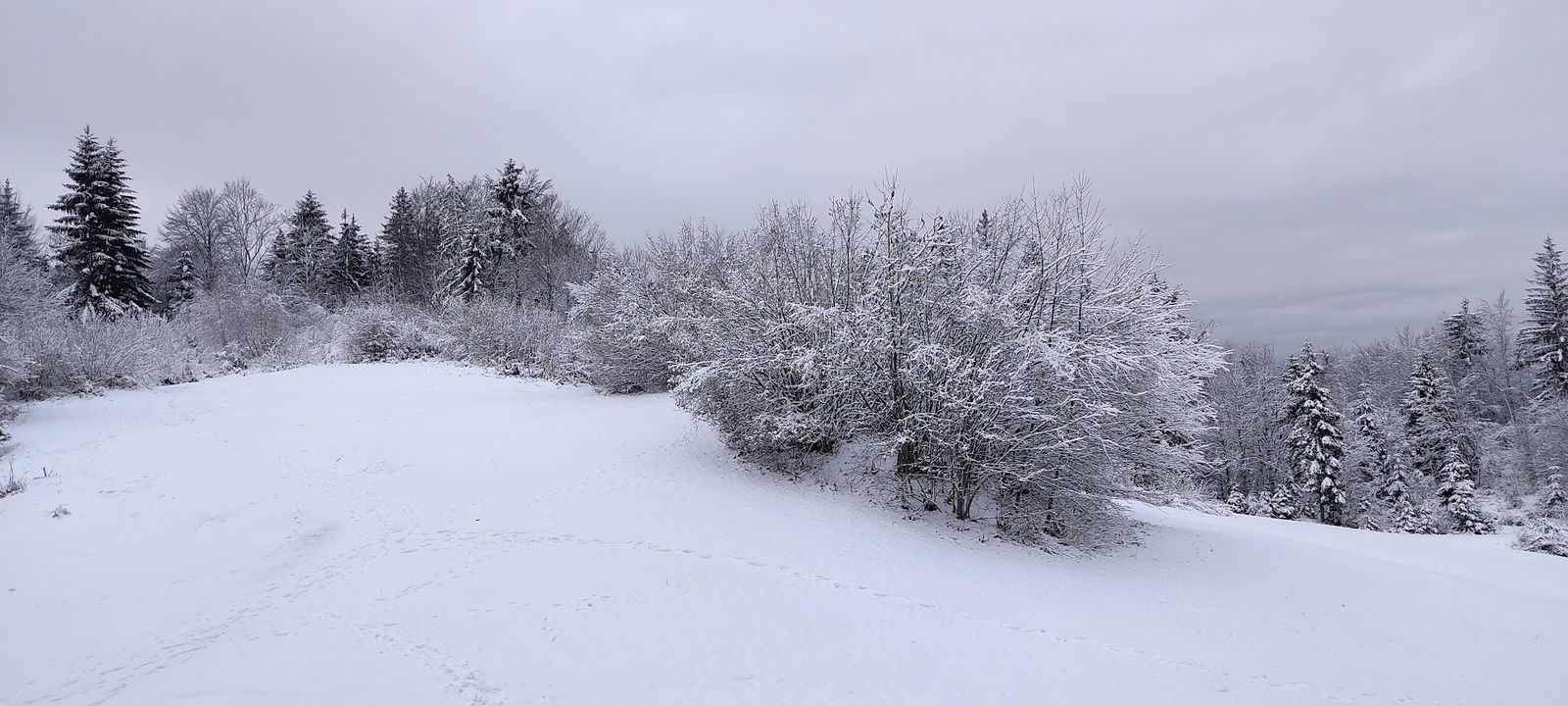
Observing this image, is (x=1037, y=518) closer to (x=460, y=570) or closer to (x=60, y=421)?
(x=460, y=570)

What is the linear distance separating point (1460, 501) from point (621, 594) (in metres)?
33.8

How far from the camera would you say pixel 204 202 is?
39.8m

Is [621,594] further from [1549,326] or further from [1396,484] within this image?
[1549,326]

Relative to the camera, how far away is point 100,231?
2620cm

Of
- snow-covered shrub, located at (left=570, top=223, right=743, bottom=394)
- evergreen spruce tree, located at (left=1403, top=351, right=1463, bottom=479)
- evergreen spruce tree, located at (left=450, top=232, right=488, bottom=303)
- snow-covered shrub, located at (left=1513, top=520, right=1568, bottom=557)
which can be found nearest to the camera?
snow-covered shrub, located at (left=570, top=223, right=743, bottom=394)

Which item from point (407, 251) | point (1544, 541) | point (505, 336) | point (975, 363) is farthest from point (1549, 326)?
point (407, 251)

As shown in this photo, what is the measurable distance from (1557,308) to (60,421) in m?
53.9

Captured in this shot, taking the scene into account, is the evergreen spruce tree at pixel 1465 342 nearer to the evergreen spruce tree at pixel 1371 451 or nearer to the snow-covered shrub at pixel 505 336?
the evergreen spruce tree at pixel 1371 451

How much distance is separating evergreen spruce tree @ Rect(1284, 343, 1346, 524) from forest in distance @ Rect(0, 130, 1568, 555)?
0.13 metres

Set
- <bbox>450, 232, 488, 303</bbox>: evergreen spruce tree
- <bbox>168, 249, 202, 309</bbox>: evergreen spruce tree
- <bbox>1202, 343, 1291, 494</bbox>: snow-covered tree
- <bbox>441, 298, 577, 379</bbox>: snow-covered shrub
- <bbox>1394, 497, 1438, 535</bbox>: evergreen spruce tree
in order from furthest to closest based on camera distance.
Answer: <bbox>168, 249, 202, 309</bbox>: evergreen spruce tree → <bbox>1202, 343, 1291, 494</bbox>: snow-covered tree → <bbox>450, 232, 488, 303</bbox>: evergreen spruce tree → <bbox>1394, 497, 1438, 535</bbox>: evergreen spruce tree → <bbox>441, 298, 577, 379</bbox>: snow-covered shrub

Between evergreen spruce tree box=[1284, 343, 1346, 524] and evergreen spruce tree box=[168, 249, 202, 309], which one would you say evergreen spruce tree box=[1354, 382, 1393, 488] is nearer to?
evergreen spruce tree box=[1284, 343, 1346, 524]

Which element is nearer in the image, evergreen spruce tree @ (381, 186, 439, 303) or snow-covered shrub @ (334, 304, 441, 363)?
snow-covered shrub @ (334, 304, 441, 363)

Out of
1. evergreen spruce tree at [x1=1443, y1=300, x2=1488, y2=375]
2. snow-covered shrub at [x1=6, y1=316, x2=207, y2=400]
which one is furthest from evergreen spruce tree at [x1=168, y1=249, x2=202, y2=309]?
evergreen spruce tree at [x1=1443, y1=300, x2=1488, y2=375]

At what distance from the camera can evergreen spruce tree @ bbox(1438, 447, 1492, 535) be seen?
24.8m
